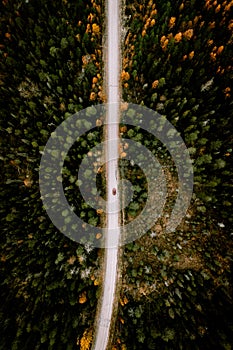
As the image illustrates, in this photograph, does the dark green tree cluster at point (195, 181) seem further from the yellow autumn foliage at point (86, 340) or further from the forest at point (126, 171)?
the yellow autumn foliage at point (86, 340)

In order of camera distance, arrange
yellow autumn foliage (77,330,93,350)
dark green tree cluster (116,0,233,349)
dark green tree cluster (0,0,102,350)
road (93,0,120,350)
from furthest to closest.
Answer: road (93,0,120,350) → dark green tree cluster (0,0,102,350) → yellow autumn foliage (77,330,93,350) → dark green tree cluster (116,0,233,349)

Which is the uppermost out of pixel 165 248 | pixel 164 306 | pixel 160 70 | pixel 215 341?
pixel 160 70

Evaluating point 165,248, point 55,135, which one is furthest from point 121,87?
point 165,248

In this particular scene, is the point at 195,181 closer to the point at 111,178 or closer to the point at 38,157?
the point at 111,178

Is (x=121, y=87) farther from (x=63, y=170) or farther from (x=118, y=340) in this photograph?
(x=118, y=340)

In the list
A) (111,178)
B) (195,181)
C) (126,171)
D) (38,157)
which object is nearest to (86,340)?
(111,178)

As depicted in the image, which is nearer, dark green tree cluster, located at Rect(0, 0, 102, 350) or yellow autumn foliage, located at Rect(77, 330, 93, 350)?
yellow autumn foliage, located at Rect(77, 330, 93, 350)

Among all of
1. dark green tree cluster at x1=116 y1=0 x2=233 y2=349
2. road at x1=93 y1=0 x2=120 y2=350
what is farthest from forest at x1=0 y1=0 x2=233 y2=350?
road at x1=93 y1=0 x2=120 y2=350

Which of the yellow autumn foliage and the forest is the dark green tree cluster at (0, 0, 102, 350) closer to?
the forest
